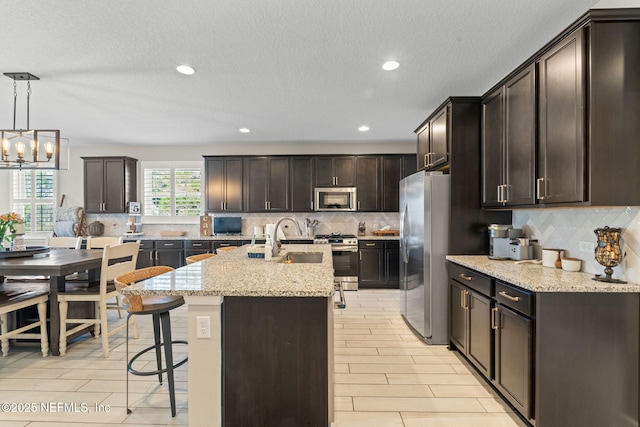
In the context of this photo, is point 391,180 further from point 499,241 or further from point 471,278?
point 471,278

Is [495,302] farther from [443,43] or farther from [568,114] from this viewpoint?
[443,43]

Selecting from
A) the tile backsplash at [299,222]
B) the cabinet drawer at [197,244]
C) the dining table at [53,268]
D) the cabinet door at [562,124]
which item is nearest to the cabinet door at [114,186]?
the tile backsplash at [299,222]

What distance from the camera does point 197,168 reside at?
623 centimetres

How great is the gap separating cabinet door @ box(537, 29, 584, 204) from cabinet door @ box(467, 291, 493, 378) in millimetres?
901

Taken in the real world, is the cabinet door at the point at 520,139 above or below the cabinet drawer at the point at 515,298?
above

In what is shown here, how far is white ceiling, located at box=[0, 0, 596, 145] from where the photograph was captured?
6.84 ft

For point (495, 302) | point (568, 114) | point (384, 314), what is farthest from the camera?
point (384, 314)

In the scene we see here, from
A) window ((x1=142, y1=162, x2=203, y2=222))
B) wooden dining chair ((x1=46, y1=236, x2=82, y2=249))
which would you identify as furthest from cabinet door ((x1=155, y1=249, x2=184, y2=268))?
wooden dining chair ((x1=46, y1=236, x2=82, y2=249))

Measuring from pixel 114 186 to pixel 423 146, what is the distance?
5.45 metres

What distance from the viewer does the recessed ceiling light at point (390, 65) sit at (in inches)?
111

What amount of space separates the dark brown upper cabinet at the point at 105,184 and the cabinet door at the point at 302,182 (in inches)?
122

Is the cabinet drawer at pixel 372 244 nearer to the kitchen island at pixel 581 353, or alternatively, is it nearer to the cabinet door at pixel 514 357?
the cabinet door at pixel 514 357

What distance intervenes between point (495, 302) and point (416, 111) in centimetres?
275

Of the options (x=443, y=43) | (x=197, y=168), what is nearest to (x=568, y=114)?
(x=443, y=43)
